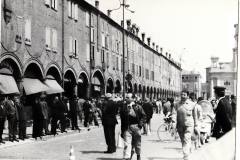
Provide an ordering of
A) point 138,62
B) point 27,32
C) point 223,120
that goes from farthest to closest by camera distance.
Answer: point 138,62 → point 27,32 → point 223,120

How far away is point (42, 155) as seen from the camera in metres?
13.2

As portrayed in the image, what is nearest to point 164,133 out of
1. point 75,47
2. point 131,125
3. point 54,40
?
point 131,125

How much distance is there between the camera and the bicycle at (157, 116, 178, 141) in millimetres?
18062

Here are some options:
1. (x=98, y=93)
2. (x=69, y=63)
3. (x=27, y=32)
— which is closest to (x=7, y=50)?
(x=27, y=32)

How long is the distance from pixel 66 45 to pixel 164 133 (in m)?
13.5

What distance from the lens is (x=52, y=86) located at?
1093 inches

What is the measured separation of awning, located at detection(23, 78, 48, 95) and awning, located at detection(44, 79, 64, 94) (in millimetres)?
457

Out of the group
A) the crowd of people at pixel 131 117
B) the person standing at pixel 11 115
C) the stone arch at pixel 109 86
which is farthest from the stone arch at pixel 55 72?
the person standing at pixel 11 115

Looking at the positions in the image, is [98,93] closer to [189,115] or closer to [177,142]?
[177,142]

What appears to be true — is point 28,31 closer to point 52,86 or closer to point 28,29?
point 28,29

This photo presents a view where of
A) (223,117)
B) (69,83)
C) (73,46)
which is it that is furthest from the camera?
(69,83)

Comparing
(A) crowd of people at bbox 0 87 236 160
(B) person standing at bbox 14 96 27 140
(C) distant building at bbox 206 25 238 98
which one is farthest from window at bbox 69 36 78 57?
(B) person standing at bbox 14 96 27 140

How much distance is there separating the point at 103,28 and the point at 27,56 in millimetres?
15134

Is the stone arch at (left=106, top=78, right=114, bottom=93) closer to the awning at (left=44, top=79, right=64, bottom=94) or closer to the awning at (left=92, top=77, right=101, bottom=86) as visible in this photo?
the awning at (left=92, top=77, right=101, bottom=86)
